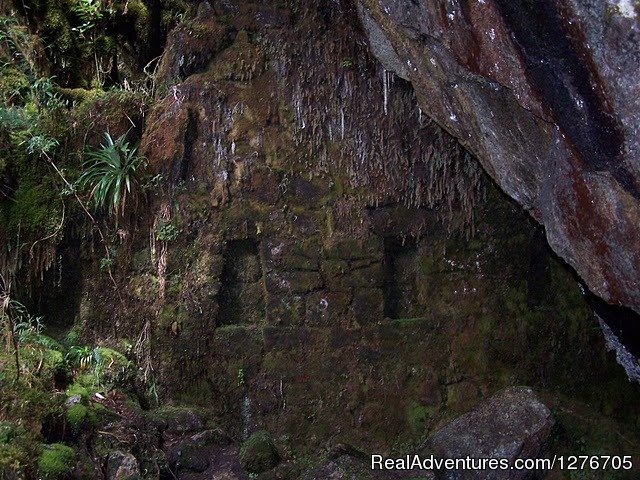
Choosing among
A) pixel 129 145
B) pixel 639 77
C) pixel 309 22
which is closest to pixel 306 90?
pixel 309 22

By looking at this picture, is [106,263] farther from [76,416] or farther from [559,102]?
[559,102]

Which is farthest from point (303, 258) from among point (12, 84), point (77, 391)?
point (12, 84)

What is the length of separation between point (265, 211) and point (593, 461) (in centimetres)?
342

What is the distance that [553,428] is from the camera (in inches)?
220

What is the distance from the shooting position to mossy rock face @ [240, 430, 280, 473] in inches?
208

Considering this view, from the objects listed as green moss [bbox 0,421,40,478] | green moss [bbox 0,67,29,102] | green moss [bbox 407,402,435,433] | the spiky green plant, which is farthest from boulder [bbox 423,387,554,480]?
green moss [bbox 0,67,29,102]

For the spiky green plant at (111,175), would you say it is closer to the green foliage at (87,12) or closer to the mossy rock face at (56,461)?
the green foliage at (87,12)

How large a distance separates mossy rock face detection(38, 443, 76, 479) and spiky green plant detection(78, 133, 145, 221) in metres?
2.13

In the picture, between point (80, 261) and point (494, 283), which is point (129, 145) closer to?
point (80, 261)

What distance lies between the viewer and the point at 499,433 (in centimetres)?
548

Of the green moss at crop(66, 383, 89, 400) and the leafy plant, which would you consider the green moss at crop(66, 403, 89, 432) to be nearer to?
the green moss at crop(66, 383, 89, 400)

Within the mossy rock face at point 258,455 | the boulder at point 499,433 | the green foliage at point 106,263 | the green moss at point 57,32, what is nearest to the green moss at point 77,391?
the green foliage at point 106,263

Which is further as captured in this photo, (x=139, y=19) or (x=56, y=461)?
(x=139, y=19)

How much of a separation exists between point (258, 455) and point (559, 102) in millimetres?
3359
